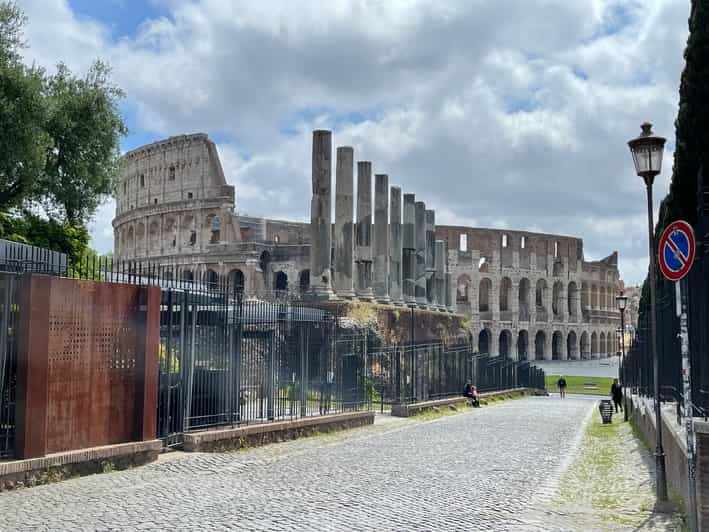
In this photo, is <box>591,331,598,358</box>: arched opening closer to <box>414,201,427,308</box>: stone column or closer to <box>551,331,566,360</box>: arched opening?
<box>551,331,566,360</box>: arched opening

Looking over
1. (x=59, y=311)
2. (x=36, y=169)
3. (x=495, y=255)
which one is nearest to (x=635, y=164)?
(x=59, y=311)

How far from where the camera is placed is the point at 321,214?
25.3 metres

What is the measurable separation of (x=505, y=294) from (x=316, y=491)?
5515 centimetres

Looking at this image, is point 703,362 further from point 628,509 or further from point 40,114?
point 40,114

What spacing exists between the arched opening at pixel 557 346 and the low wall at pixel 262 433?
2003 inches

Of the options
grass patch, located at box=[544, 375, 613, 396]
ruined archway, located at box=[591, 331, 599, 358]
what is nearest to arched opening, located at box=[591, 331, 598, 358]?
ruined archway, located at box=[591, 331, 599, 358]

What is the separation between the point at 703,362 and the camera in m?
6.09

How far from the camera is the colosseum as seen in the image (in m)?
33.4

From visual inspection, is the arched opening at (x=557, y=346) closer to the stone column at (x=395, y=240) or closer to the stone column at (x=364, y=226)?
the stone column at (x=395, y=240)

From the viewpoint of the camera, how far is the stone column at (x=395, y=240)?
1300 inches

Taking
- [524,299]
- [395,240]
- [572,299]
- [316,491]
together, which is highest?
[395,240]

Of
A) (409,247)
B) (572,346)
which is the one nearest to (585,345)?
(572,346)

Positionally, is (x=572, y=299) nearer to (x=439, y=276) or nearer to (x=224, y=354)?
(x=439, y=276)

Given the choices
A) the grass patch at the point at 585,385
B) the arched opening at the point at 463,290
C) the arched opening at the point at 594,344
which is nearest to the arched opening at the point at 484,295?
the arched opening at the point at 463,290
